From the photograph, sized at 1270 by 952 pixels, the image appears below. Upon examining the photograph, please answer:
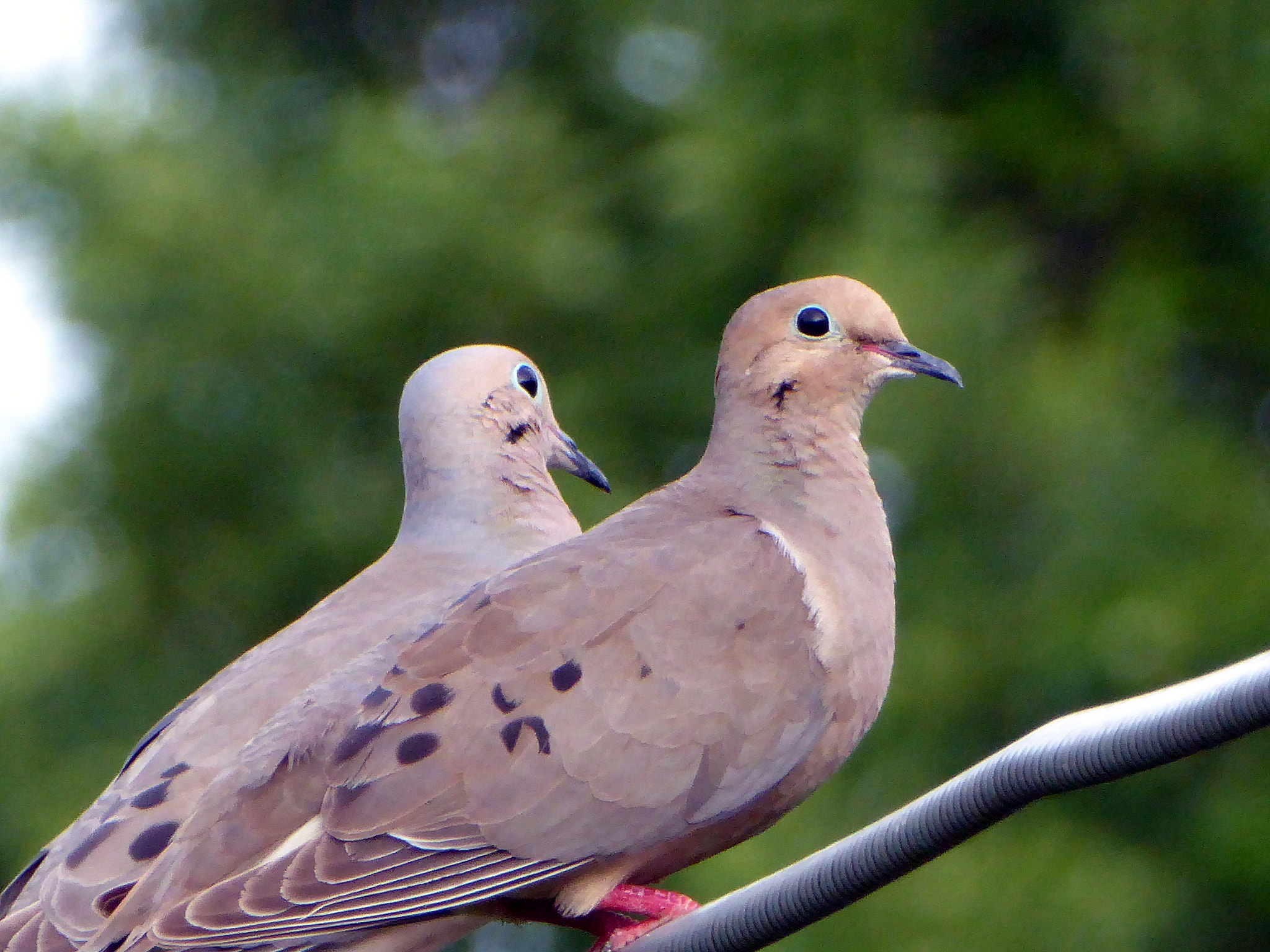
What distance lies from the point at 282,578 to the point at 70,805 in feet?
3.85

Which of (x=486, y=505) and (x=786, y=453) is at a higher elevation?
(x=486, y=505)

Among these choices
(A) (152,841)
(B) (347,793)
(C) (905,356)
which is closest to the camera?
(B) (347,793)

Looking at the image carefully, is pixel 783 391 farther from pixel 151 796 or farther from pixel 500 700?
pixel 151 796

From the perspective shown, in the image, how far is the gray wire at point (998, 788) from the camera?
1.53 meters

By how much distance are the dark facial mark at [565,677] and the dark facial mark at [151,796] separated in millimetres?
685

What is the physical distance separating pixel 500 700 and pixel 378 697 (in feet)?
0.59

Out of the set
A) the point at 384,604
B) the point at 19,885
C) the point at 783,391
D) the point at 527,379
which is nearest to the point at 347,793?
the point at 384,604

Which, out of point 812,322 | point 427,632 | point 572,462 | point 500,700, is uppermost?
point 572,462

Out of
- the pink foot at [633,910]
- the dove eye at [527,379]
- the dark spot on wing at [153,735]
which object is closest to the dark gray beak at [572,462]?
the dove eye at [527,379]

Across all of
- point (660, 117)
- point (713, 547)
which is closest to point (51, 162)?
point (660, 117)

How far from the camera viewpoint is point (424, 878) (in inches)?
106

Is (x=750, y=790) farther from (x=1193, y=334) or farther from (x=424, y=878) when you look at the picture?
(x=1193, y=334)

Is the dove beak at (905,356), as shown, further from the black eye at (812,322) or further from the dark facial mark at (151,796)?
the dark facial mark at (151,796)

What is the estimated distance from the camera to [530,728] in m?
2.80
